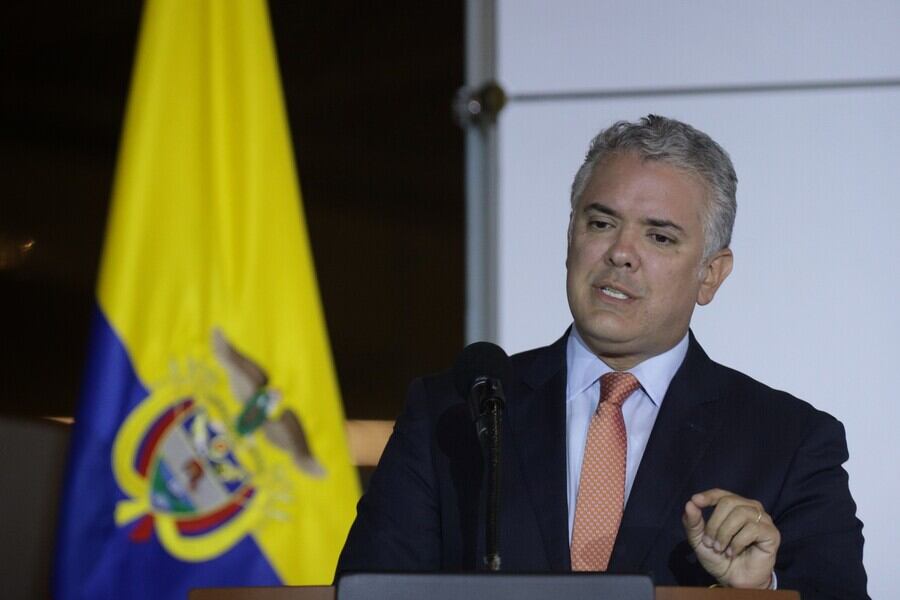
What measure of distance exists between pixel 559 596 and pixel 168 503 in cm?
200

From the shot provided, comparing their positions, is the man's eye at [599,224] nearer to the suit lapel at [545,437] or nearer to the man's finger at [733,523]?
the suit lapel at [545,437]

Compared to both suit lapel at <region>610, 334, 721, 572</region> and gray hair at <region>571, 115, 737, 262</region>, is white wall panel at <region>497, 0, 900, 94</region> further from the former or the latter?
suit lapel at <region>610, 334, 721, 572</region>

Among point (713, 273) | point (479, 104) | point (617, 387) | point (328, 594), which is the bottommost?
point (328, 594)

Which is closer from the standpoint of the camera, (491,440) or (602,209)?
(491,440)

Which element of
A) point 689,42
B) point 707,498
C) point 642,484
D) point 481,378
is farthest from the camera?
point 689,42

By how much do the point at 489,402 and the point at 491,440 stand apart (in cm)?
7

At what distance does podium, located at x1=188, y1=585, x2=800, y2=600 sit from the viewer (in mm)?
1273

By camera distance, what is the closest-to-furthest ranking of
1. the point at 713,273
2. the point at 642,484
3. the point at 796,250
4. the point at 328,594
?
1. the point at 328,594
2. the point at 642,484
3. the point at 713,273
4. the point at 796,250

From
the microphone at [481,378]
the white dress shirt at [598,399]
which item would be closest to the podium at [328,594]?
the microphone at [481,378]

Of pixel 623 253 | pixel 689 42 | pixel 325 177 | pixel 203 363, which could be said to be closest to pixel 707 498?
pixel 623 253

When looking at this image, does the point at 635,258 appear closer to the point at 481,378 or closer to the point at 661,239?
the point at 661,239

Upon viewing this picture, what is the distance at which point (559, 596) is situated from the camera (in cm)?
124

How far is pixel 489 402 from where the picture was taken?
1556mm

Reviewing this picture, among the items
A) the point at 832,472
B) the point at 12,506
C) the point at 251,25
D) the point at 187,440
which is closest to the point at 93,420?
the point at 187,440
